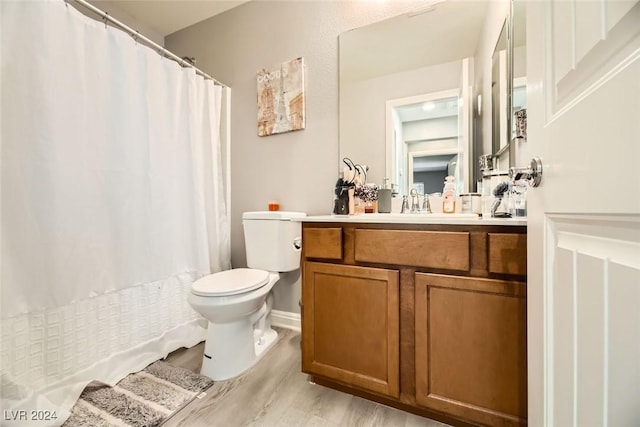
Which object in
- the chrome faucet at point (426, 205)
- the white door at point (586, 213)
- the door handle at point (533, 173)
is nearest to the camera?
the white door at point (586, 213)

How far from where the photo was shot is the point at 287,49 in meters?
1.80

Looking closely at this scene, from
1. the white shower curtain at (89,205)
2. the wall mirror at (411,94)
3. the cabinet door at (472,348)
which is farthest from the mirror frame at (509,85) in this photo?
the white shower curtain at (89,205)

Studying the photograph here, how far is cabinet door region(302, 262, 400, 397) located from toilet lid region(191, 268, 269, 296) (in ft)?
1.02

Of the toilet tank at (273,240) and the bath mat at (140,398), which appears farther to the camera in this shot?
the toilet tank at (273,240)

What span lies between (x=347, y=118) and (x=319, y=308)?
3.80 feet

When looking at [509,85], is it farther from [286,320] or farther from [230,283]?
[286,320]

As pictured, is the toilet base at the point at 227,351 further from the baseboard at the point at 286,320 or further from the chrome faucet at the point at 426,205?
the chrome faucet at the point at 426,205

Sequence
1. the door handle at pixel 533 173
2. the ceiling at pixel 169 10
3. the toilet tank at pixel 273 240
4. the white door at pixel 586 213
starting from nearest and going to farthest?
the white door at pixel 586 213
the door handle at pixel 533 173
the toilet tank at pixel 273 240
the ceiling at pixel 169 10

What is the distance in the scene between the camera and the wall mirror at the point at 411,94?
4.50 ft

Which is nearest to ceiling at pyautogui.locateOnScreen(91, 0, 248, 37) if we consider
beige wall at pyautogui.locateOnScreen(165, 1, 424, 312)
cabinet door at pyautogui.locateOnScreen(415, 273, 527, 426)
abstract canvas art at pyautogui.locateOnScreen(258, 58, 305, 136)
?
beige wall at pyautogui.locateOnScreen(165, 1, 424, 312)

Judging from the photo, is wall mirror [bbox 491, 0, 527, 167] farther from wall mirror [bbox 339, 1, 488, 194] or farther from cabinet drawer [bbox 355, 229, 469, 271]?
cabinet drawer [bbox 355, 229, 469, 271]

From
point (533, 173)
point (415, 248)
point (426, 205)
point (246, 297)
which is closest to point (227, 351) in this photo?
point (246, 297)

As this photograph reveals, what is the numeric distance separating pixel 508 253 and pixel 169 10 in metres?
2.74

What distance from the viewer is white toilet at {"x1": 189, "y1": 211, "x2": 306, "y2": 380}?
1240mm
